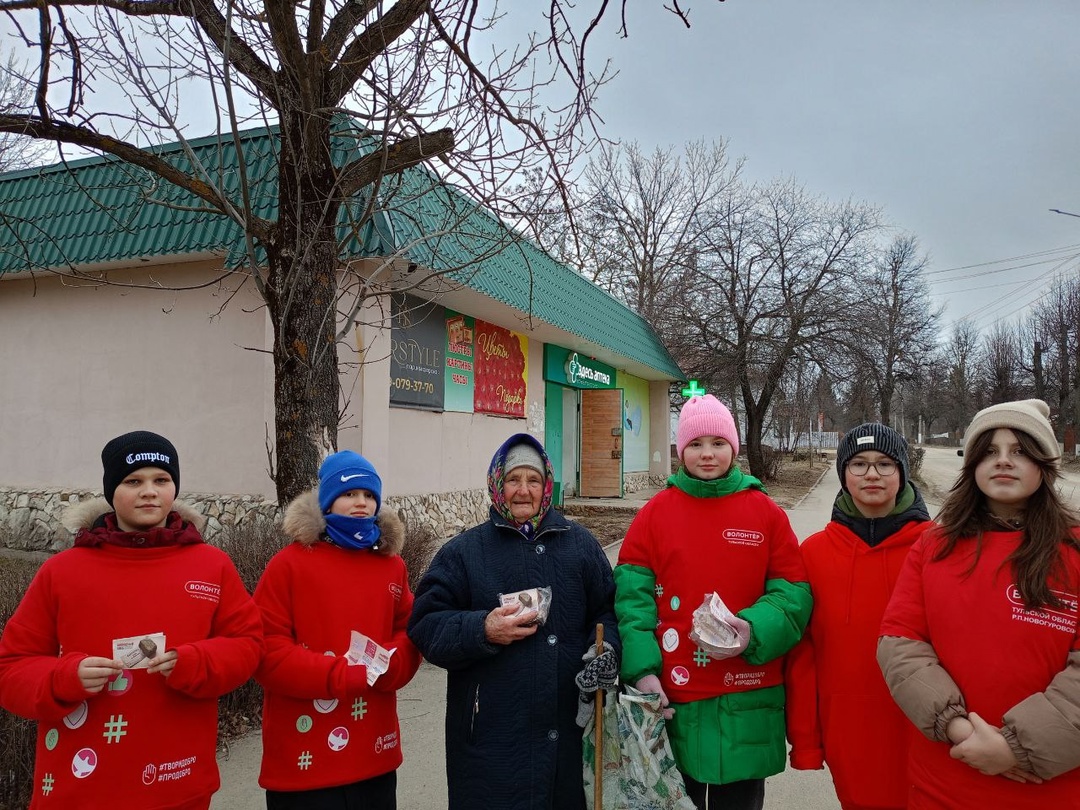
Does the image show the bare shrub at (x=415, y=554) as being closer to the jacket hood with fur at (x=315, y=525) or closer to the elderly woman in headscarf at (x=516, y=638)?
the jacket hood with fur at (x=315, y=525)

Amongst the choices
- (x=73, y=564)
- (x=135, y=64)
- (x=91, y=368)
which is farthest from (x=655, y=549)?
(x=91, y=368)

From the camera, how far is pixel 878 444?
2.59 m

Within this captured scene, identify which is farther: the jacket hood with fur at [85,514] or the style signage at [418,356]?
the style signage at [418,356]

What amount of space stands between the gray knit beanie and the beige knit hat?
1.08 ft

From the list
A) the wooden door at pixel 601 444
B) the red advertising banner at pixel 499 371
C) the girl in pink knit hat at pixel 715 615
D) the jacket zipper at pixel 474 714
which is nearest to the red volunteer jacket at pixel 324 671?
the jacket zipper at pixel 474 714

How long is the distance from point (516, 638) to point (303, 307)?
301 cm

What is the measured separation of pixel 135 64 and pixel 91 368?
683 centimetres

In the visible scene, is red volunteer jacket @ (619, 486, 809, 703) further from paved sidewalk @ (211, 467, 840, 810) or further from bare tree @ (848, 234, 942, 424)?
bare tree @ (848, 234, 942, 424)

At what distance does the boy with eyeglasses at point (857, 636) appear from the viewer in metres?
2.39

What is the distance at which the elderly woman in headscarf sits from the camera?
237cm

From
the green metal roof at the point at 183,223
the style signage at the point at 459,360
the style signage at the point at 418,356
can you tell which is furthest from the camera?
the style signage at the point at 459,360

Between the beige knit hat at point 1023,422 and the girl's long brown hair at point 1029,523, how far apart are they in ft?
0.07

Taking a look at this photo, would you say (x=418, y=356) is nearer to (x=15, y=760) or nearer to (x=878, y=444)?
(x=15, y=760)

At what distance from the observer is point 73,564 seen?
2.19m
